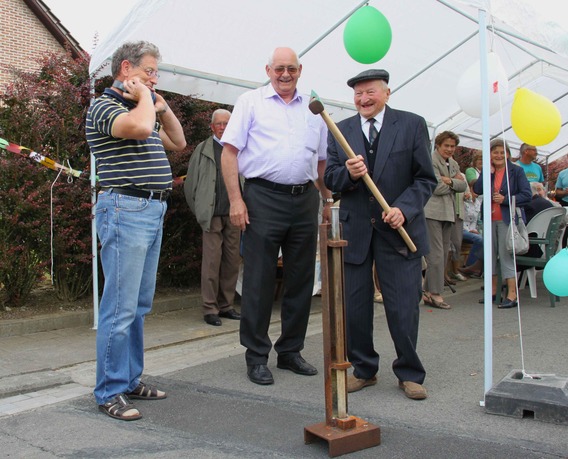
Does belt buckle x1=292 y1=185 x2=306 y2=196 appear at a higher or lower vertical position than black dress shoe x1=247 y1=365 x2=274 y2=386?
higher

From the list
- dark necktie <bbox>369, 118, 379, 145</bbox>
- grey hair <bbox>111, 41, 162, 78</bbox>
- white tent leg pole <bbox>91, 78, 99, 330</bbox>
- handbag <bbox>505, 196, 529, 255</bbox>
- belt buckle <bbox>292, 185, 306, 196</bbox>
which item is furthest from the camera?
handbag <bbox>505, 196, 529, 255</bbox>

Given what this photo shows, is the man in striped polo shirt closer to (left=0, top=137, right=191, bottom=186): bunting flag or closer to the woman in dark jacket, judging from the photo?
(left=0, top=137, right=191, bottom=186): bunting flag

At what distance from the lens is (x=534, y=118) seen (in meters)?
3.84

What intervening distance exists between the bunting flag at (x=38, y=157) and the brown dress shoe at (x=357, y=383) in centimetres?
301

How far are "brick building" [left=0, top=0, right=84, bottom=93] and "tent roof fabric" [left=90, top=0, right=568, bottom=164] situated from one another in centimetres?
1606

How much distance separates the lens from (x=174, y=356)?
4.99m

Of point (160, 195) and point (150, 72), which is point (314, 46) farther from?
point (160, 195)

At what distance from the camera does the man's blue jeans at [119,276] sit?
3.64 m

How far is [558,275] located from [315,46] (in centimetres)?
382

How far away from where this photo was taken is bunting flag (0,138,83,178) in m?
5.27

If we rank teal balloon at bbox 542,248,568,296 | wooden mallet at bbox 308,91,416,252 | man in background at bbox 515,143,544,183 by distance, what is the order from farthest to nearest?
man in background at bbox 515,143,544,183 < teal balloon at bbox 542,248,568,296 < wooden mallet at bbox 308,91,416,252

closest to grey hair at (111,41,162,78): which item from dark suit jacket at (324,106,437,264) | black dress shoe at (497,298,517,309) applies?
dark suit jacket at (324,106,437,264)

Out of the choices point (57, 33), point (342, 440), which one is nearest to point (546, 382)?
point (342, 440)

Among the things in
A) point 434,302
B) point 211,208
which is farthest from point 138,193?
point 434,302
